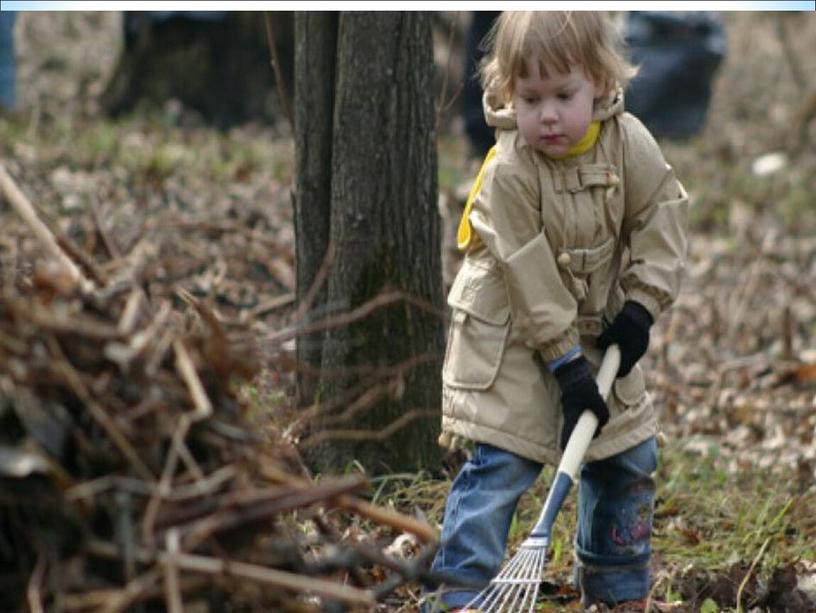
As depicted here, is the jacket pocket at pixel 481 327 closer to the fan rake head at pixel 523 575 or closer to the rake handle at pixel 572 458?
the rake handle at pixel 572 458

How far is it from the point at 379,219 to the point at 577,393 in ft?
3.48

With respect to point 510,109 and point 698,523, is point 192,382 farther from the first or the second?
point 698,523

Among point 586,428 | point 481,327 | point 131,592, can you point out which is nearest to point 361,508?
point 131,592

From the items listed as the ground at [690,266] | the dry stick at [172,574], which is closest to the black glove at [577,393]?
the ground at [690,266]

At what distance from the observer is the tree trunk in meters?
4.55

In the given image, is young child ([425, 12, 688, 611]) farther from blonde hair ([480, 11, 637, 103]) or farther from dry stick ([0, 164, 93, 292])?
dry stick ([0, 164, 93, 292])

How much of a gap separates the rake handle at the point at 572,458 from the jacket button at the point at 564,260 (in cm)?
26

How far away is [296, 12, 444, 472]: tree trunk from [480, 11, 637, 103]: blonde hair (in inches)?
28.1

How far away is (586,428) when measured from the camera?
3.72 m

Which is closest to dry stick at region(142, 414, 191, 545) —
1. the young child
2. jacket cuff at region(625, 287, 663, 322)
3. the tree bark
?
the young child

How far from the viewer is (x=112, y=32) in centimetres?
1462

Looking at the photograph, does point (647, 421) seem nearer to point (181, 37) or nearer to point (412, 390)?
point (412, 390)

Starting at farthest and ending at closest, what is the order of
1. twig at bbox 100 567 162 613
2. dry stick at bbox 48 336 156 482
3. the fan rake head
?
the fan rake head < dry stick at bbox 48 336 156 482 < twig at bbox 100 567 162 613

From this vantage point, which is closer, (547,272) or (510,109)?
(547,272)
